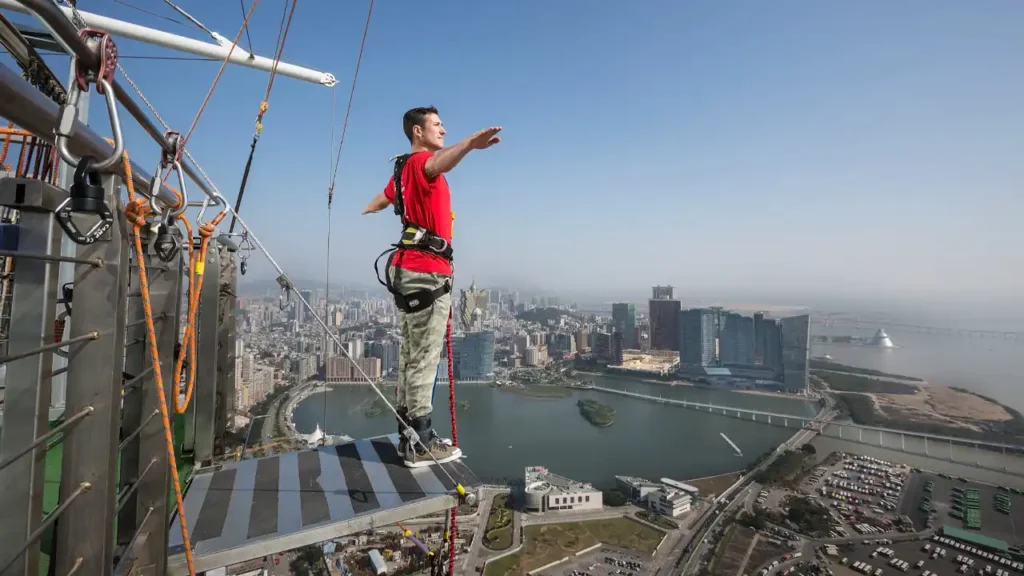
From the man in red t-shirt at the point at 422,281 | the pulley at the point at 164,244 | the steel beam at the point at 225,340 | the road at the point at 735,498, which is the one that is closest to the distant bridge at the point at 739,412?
the road at the point at 735,498

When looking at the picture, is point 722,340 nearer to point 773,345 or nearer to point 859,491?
point 773,345

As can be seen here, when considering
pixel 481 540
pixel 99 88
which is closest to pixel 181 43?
pixel 99 88

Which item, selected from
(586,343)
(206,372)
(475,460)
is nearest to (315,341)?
(475,460)

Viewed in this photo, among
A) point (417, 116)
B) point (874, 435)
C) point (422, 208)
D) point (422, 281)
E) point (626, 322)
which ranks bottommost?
point (874, 435)

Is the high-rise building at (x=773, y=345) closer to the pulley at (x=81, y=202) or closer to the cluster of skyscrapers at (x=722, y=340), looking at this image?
the cluster of skyscrapers at (x=722, y=340)

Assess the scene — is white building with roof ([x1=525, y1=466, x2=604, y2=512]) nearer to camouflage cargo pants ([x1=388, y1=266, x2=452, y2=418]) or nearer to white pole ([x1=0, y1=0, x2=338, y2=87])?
white pole ([x1=0, y1=0, x2=338, y2=87])

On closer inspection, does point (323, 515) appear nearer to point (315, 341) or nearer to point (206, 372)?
point (206, 372)
